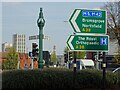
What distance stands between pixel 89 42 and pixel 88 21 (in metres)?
0.62

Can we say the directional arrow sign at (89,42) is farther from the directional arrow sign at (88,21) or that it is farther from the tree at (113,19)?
the tree at (113,19)

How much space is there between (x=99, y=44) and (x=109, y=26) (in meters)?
36.4

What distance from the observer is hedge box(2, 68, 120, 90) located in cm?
1281

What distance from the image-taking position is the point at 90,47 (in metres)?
9.89

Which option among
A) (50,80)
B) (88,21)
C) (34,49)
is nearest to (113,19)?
(34,49)

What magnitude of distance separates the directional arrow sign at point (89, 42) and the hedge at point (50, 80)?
312 centimetres

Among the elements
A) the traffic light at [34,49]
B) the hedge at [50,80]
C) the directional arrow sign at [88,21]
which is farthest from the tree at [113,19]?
the directional arrow sign at [88,21]

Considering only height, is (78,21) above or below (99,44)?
above

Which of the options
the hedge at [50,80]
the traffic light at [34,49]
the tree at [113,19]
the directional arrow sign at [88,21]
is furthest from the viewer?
the tree at [113,19]

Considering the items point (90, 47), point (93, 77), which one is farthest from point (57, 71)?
point (90, 47)

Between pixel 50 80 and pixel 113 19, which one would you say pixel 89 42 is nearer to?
pixel 50 80

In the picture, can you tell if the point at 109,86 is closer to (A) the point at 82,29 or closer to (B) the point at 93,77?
(B) the point at 93,77

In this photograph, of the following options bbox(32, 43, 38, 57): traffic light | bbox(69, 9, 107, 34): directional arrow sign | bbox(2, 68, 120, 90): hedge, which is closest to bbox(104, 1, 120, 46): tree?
bbox(32, 43, 38, 57): traffic light

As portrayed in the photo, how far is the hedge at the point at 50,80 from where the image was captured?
1281cm
